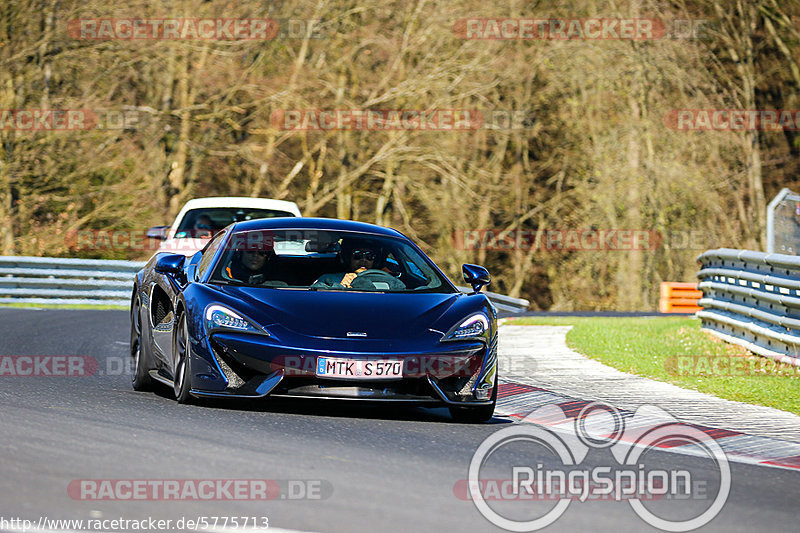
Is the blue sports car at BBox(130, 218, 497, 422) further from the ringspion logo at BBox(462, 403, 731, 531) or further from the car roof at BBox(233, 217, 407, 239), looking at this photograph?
the ringspion logo at BBox(462, 403, 731, 531)

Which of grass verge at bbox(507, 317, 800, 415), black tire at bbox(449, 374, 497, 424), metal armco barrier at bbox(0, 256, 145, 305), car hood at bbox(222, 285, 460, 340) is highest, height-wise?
car hood at bbox(222, 285, 460, 340)

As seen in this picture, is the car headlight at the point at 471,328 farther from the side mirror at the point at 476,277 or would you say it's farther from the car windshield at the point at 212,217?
the car windshield at the point at 212,217

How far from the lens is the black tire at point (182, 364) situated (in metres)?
8.46

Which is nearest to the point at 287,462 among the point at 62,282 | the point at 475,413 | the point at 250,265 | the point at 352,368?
the point at 352,368

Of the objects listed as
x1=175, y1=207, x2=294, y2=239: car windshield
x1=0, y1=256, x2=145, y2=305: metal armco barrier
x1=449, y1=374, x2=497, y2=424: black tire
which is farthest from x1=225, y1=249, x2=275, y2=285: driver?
x1=0, y1=256, x2=145, y2=305: metal armco barrier

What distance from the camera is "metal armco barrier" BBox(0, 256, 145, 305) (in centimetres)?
2355

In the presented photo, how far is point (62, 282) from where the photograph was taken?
23.7 metres

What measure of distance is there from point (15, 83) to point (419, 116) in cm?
1083

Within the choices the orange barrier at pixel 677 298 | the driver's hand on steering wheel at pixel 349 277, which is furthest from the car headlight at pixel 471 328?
the orange barrier at pixel 677 298

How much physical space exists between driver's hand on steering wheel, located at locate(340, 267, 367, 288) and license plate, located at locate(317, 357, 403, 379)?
124 cm

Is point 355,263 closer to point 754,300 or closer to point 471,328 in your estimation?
point 471,328

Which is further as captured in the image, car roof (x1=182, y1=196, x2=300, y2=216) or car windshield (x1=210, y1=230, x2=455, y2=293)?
car roof (x1=182, y1=196, x2=300, y2=216)

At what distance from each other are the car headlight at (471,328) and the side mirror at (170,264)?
223 cm

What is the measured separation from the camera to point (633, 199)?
134 feet
